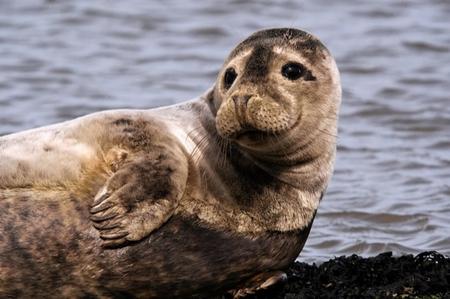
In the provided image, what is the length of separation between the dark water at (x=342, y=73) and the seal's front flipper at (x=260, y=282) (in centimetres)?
157

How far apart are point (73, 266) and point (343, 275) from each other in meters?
1.51

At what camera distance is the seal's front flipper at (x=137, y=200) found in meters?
5.83

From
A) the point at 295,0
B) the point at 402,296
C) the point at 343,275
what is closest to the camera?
the point at 402,296

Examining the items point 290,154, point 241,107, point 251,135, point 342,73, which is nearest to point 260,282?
point 290,154

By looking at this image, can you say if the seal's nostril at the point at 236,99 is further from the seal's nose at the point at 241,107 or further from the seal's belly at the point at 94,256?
the seal's belly at the point at 94,256

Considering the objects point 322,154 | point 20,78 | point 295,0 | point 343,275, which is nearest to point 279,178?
point 322,154

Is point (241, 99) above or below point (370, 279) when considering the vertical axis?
above

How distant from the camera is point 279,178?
249 inches

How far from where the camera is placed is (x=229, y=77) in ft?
20.5

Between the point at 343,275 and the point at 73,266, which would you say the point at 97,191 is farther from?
the point at 343,275

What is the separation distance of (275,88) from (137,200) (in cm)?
83

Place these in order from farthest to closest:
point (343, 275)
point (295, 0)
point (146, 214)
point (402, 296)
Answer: point (295, 0)
point (343, 275)
point (402, 296)
point (146, 214)

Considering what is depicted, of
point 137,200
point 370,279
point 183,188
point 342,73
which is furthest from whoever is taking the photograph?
point 342,73

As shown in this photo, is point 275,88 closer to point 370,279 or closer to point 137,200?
point 137,200
